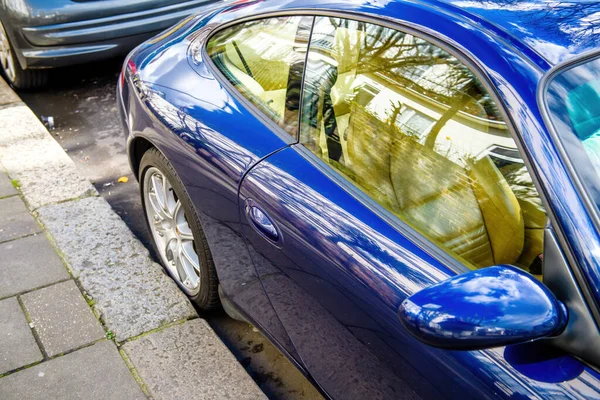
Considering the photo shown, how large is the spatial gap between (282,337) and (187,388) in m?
0.56

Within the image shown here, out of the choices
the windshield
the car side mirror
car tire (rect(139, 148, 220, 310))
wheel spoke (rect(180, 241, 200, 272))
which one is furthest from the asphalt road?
the windshield

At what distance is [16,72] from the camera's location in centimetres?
556

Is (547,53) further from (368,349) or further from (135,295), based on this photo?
(135,295)

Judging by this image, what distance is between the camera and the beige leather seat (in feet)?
6.11

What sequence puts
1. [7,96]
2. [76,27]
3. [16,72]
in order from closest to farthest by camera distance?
[76,27], [7,96], [16,72]

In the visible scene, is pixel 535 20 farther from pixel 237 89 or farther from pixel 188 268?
pixel 188 268

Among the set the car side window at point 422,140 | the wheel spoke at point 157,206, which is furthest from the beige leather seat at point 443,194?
the wheel spoke at point 157,206

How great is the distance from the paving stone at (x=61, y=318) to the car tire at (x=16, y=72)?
9.18 ft

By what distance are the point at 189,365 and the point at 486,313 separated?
1712 mm

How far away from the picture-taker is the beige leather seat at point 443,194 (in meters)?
1.86

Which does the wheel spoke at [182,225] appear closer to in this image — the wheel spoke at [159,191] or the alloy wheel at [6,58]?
the wheel spoke at [159,191]

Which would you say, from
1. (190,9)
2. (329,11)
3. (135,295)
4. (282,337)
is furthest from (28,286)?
(190,9)

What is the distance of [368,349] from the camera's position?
1.98 meters

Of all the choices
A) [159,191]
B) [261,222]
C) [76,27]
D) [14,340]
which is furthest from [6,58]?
[261,222]
